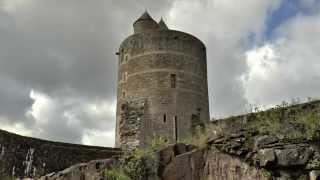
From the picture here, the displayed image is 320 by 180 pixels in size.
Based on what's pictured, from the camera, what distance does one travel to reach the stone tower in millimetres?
23906

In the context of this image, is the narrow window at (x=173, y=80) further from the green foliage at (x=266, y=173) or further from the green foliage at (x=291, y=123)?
the green foliage at (x=266, y=173)

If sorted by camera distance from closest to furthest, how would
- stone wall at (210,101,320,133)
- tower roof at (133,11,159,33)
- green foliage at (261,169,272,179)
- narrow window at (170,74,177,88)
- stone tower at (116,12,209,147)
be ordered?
green foliage at (261,169,272,179) → stone wall at (210,101,320,133) → stone tower at (116,12,209,147) → narrow window at (170,74,177,88) → tower roof at (133,11,159,33)

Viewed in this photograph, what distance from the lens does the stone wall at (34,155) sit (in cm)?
1859

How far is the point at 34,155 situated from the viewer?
63.9 ft

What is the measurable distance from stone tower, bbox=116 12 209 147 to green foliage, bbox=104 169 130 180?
13.7 m

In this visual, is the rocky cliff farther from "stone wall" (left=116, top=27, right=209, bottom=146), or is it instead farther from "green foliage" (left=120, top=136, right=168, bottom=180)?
"stone wall" (left=116, top=27, right=209, bottom=146)

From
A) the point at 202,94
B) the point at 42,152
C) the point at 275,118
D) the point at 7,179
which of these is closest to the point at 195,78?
the point at 202,94

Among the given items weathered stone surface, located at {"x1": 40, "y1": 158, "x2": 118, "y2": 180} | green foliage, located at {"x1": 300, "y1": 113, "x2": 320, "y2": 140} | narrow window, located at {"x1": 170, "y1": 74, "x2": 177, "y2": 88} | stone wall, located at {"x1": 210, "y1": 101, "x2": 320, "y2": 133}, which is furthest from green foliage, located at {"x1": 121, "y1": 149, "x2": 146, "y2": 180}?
narrow window, located at {"x1": 170, "y1": 74, "x2": 177, "y2": 88}

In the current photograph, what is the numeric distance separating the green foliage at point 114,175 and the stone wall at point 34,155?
905 cm

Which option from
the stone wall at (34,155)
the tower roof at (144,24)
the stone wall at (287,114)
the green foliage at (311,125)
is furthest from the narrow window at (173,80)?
the green foliage at (311,125)

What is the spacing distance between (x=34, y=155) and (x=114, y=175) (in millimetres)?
11006

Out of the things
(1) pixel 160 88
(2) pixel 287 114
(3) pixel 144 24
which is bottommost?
(2) pixel 287 114

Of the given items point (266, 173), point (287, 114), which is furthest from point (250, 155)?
point (287, 114)

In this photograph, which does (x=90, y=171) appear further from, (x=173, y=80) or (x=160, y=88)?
(x=173, y=80)
